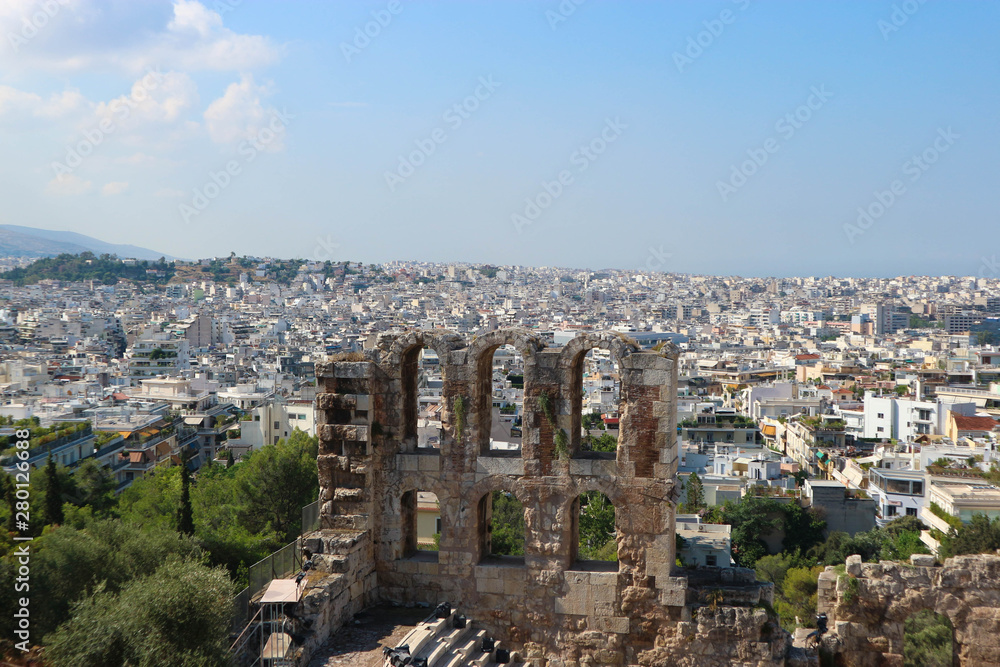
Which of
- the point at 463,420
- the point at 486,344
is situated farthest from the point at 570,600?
the point at 486,344

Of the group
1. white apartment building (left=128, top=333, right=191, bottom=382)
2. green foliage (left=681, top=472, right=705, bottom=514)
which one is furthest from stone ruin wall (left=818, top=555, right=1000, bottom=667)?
white apartment building (left=128, top=333, right=191, bottom=382)

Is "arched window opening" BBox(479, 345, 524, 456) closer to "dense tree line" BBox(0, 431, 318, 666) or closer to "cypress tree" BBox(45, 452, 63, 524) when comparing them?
"dense tree line" BBox(0, 431, 318, 666)

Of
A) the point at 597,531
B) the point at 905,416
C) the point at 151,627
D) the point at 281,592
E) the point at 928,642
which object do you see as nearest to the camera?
the point at 151,627

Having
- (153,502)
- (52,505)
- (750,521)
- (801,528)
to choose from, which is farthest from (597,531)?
(801,528)

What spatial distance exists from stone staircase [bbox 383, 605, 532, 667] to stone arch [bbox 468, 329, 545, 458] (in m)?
2.62

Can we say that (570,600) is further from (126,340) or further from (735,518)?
(126,340)

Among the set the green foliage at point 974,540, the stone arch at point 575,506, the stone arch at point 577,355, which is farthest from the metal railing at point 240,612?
the green foliage at point 974,540

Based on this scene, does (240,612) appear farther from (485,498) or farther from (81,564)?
(485,498)

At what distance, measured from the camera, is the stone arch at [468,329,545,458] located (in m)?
14.4

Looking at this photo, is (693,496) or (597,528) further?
(693,496)

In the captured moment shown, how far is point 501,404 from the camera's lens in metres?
78.2

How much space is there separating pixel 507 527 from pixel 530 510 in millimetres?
15823

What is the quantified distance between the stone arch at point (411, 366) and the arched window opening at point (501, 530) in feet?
4.72

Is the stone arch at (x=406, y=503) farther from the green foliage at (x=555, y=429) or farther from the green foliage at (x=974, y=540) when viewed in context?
the green foliage at (x=974, y=540)
